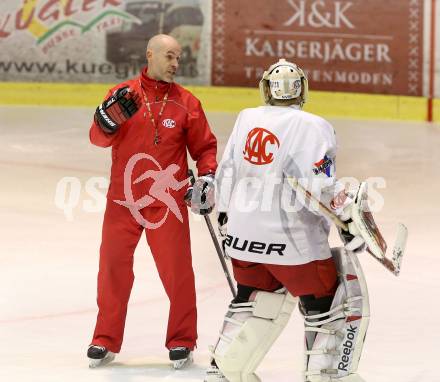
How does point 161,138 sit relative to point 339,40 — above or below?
below

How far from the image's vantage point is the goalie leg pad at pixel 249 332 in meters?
4.13

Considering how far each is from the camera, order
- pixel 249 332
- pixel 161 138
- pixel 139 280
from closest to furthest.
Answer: pixel 249 332, pixel 161 138, pixel 139 280

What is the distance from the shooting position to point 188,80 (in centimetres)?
1034

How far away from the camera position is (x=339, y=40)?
1017cm

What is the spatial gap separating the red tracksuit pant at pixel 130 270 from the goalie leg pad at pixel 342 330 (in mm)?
781

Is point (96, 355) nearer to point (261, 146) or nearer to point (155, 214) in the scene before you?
point (155, 214)

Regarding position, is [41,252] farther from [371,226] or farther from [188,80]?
[188,80]

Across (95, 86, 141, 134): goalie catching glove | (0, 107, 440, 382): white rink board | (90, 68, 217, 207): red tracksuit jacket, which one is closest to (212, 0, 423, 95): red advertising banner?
(0, 107, 440, 382): white rink board

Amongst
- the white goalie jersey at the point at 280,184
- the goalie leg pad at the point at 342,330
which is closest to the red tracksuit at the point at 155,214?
the white goalie jersey at the point at 280,184

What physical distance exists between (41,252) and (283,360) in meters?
2.04

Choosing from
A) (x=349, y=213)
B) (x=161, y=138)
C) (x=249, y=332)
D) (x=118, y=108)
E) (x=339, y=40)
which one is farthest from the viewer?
(x=339, y=40)

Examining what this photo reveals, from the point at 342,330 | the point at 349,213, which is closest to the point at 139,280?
the point at 342,330

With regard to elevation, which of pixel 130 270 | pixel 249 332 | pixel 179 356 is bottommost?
pixel 179 356

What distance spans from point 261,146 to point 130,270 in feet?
3.25
